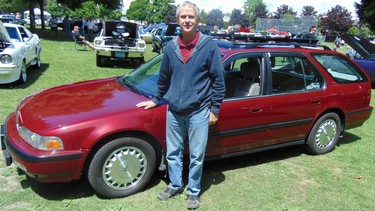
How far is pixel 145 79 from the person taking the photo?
407 cm

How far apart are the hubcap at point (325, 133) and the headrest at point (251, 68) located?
4.02 feet

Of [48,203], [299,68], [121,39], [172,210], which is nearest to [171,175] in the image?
[172,210]

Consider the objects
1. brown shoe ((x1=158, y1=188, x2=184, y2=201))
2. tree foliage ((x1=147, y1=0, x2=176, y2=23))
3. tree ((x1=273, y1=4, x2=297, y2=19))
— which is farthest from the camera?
tree ((x1=273, y1=4, x2=297, y2=19))

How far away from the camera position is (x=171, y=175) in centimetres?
336

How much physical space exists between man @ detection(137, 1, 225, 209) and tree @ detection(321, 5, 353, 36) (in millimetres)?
63930

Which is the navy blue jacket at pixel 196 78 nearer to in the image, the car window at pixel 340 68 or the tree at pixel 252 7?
the car window at pixel 340 68

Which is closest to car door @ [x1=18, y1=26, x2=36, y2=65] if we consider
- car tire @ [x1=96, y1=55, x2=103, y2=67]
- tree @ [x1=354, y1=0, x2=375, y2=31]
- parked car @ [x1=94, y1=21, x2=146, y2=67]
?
parked car @ [x1=94, y1=21, x2=146, y2=67]

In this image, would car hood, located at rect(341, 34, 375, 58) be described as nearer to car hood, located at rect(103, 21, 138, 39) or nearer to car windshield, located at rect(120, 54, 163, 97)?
car windshield, located at rect(120, 54, 163, 97)

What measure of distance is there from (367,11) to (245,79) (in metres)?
28.1

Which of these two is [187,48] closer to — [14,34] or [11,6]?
[14,34]

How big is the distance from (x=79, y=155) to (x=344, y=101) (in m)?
3.51

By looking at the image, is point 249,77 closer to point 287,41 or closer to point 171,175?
point 287,41

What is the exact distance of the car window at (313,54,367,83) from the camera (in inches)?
185

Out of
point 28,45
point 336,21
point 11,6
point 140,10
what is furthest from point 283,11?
point 28,45
